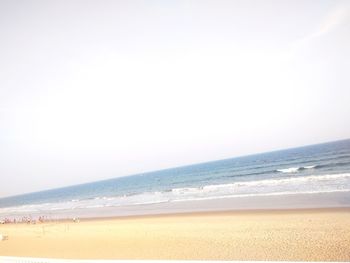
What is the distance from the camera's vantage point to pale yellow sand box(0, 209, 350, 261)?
33.0 ft

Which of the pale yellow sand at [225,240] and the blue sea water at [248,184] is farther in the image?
the blue sea water at [248,184]

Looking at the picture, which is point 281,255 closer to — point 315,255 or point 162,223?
point 315,255

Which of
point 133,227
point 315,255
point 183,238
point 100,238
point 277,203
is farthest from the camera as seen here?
point 277,203

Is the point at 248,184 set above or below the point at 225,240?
below

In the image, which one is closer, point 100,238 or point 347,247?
point 347,247

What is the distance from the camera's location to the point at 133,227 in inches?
743

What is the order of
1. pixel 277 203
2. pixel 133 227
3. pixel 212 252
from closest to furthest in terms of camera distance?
1. pixel 212 252
2. pixel 133 227
3. pixel 277 203

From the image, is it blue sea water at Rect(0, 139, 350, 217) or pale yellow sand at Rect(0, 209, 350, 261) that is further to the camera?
blue sea water at Rect(0, 139, 350, 217)

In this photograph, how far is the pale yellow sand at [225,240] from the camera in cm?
1005

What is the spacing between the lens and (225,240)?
40.3 feet

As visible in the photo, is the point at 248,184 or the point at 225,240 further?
the point at 248,184

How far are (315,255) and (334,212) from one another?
691cm

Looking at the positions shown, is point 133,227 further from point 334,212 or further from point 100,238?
point 334,212

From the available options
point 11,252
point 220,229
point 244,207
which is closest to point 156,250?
point 220,229
